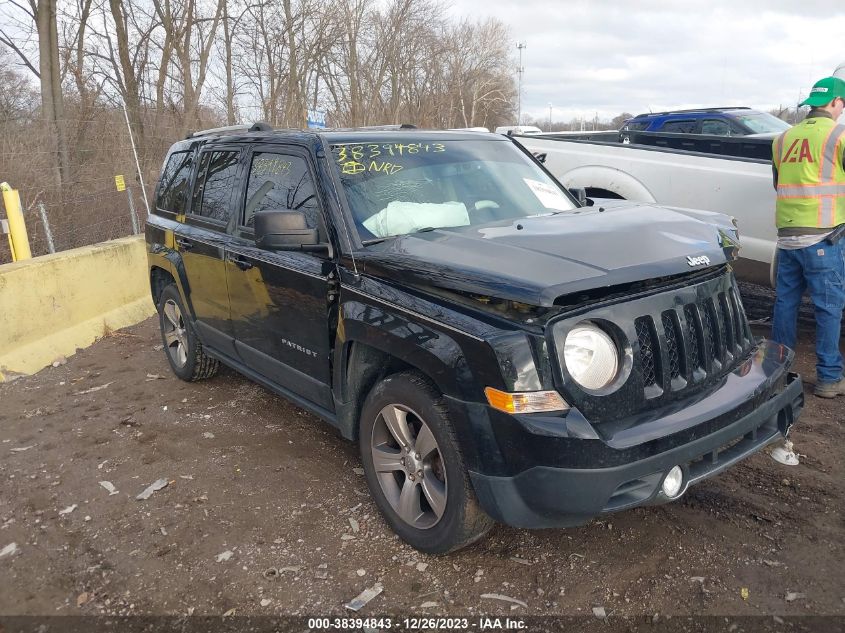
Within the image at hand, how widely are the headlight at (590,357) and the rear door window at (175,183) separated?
3610 mm

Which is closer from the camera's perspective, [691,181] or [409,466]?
[409,466]

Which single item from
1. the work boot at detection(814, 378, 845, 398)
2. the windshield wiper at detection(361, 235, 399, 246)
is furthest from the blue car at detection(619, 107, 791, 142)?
the windshield wiper at detection(361, 235, 399, 246)

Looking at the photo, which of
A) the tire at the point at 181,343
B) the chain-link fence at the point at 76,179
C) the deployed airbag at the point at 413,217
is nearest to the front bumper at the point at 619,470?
the deployed airbag at the point at 413,217

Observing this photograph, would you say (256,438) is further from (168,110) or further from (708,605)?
(168,110)

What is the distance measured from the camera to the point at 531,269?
8.38ft

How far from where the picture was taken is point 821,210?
457 cm

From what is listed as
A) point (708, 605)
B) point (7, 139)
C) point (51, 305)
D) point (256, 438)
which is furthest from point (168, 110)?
point (708, 605)

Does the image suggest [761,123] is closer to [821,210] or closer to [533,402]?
[821,210]

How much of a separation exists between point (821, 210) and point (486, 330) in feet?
10.8

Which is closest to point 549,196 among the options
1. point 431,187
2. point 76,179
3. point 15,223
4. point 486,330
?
point 431,187

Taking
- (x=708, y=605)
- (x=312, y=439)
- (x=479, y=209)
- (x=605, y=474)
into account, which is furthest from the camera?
(x=312, y=439)

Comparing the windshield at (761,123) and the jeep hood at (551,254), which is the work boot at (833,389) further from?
the windshield at (761,123)

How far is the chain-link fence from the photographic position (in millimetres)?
8688

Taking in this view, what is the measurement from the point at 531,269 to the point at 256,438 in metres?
2.68
